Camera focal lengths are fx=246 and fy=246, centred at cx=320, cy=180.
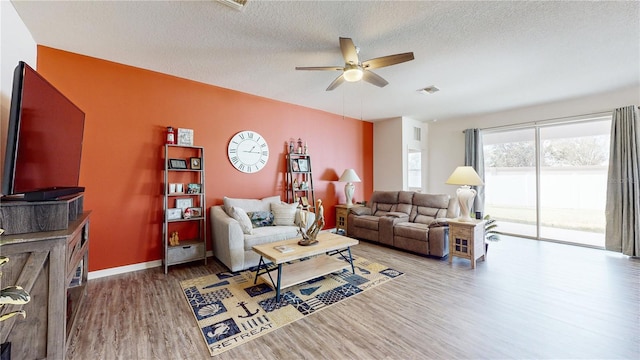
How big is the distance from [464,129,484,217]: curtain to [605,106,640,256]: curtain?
5.96 feet

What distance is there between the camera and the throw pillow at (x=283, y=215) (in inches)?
155

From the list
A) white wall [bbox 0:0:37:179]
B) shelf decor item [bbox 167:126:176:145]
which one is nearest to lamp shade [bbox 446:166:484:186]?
shelf decor item [bbox 167:126:176:145]

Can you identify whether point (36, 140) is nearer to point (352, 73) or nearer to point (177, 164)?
point (177, 164)

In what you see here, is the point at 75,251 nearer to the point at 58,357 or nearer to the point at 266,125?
the point at 58,357

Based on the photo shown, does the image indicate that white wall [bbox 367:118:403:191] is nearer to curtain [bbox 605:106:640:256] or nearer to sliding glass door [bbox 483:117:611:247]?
sliding glass door [bbox 483:117:611:247]

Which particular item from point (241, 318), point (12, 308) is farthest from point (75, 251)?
point (241, 318)

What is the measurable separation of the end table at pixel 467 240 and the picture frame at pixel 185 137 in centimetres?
395

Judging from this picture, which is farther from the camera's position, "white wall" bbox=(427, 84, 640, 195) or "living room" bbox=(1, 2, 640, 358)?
"white wall" bbox=(427, 84, 640, 195)

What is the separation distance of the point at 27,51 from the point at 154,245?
2.40 m

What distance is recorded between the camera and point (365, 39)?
8.20ft

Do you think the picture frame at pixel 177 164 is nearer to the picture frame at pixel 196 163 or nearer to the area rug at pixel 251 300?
the picture frame at pixel 196 163

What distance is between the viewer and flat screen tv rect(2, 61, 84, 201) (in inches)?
56.7

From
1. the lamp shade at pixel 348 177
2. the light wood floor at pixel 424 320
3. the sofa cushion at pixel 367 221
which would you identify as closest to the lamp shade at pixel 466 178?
the light wood floor at pixel 424 320

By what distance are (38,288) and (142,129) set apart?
2287mm
